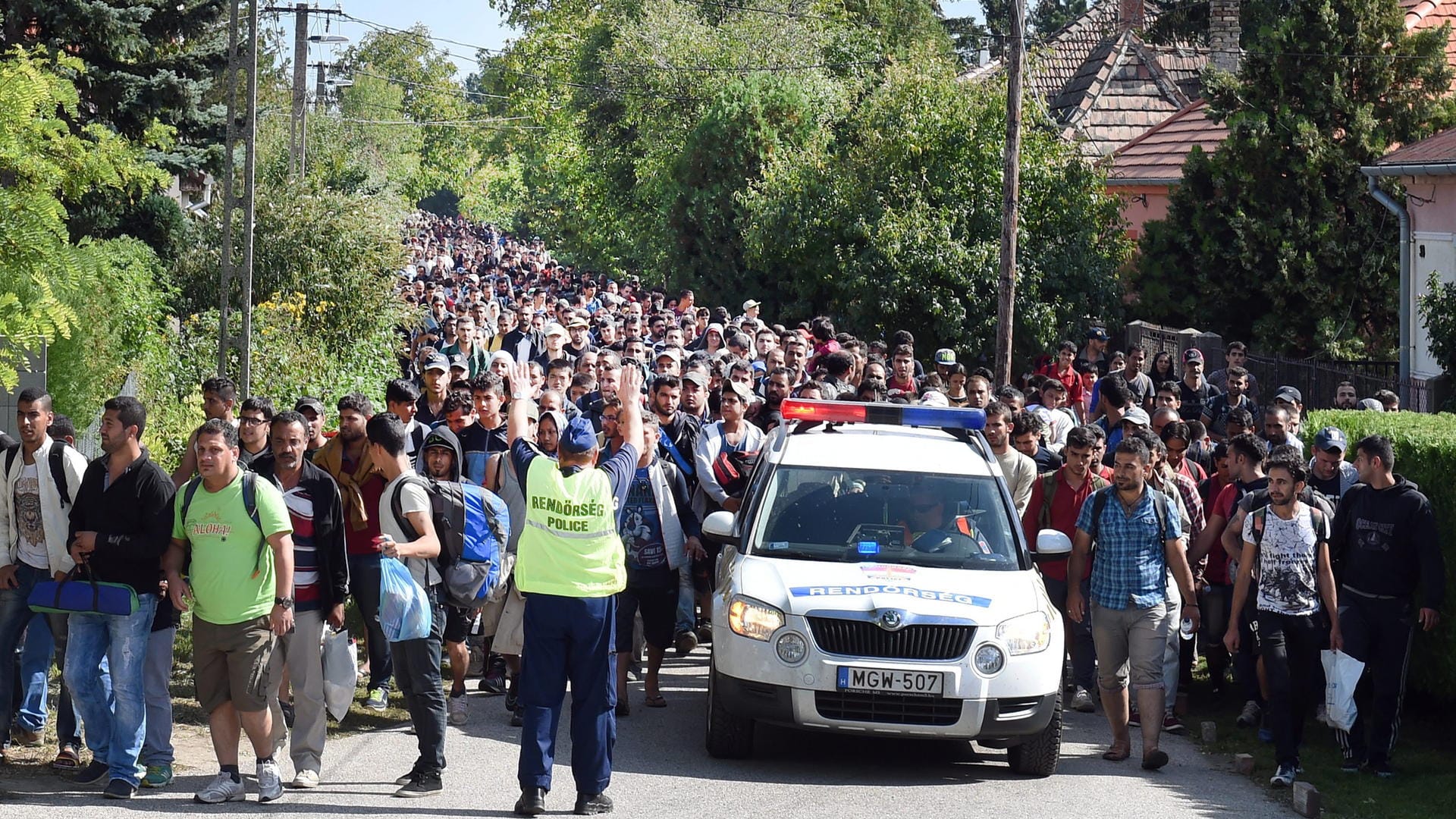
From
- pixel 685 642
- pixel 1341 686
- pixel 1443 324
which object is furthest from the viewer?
pixel 1443 324

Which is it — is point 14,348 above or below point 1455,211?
below

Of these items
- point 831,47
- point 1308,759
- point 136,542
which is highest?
point 831,47

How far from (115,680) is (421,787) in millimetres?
1505

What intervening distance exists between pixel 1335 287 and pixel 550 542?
1923 centimetres

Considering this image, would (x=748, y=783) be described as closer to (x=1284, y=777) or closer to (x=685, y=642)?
(x=1284, y=777)

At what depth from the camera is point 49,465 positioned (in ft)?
26.8

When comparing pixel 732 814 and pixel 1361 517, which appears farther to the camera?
pixel 1361 517

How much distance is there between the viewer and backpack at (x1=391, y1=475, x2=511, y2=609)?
8.34 m

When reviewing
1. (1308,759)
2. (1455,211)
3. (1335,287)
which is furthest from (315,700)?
(1335,287)

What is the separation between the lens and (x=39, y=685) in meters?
8.62

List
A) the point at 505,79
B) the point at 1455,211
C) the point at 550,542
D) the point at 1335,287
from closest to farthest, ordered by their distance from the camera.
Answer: the point at 550,542 → the point at 1455,211 → the point at 1335,287 → the point at 505,79

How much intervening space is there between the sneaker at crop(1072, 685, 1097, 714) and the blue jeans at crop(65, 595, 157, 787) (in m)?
5.70

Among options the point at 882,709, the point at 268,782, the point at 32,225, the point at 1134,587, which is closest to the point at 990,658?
the point at 882,709

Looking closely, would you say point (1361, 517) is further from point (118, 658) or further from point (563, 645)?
point (118, 658)
